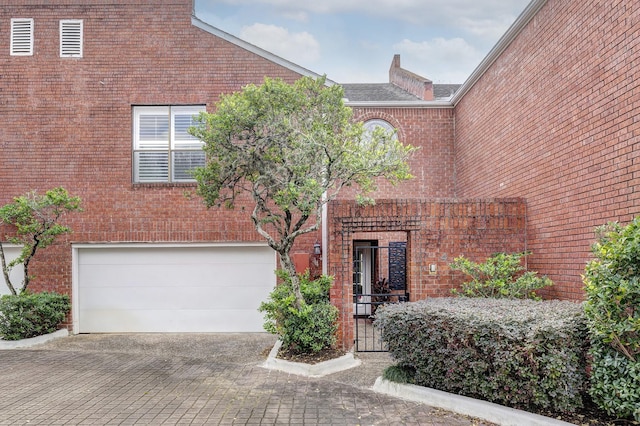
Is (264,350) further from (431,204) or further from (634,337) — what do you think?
(634,337)

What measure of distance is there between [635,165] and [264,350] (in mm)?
6418

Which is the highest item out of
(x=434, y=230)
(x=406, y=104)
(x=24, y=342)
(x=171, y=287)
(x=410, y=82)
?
(x=410, y=82)

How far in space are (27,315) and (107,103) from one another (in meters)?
4.74

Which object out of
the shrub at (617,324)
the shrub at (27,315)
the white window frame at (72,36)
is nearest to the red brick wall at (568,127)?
the shrub at (617,324)

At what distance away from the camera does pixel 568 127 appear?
21.7 feet

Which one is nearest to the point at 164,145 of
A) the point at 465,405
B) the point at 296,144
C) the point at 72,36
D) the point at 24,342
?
the point at 72,36

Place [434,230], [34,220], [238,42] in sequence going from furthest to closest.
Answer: [238,42], [34,220], [434,230]

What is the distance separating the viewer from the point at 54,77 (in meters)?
10.2

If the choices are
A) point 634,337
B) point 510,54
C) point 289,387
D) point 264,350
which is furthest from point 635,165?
point 264,350

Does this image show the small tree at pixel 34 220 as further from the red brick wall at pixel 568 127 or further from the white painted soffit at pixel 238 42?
the red brick wall at pixel 568 127

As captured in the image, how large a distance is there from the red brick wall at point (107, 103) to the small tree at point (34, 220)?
23.1 inches

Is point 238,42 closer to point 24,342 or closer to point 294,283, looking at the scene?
point 294,283

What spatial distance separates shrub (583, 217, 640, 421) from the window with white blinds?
323 inches

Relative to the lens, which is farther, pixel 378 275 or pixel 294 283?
pixel 378 275
